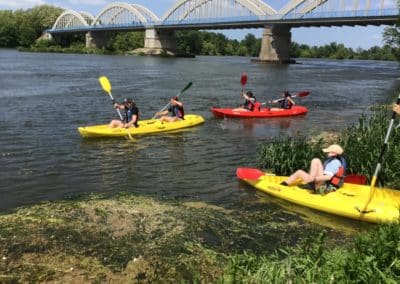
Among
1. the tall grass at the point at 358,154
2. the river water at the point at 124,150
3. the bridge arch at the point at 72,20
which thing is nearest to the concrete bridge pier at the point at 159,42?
the bridge arch at the point at 72,20

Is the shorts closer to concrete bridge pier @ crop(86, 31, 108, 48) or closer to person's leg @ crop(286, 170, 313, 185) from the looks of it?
person's leg @ crop(286, 170, 313, 185)

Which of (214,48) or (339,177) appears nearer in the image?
(339,177)

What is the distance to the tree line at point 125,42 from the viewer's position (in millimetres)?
108000

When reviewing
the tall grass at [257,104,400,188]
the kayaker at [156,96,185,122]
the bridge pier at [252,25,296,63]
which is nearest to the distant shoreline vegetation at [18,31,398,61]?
the bridge pier at [252,25,296,63]

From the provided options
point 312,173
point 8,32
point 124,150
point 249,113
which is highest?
point 8,32

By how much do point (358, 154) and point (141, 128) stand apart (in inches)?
286

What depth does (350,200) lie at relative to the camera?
8.40 metres

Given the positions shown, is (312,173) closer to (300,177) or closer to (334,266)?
(300,177)

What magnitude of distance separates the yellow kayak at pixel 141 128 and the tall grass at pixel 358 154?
4.55 meters

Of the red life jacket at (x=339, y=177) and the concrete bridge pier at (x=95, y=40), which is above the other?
the concrete bridge pier at (x=95, y=40)

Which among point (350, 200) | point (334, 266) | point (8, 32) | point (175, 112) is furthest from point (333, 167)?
point (8, 32)

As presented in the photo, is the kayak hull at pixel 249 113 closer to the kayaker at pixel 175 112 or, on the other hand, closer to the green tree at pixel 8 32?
the kayaker at pixel 175 112

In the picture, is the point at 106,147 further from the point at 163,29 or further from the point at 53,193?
the point at 163,29

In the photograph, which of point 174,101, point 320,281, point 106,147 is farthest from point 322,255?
point 174,101
